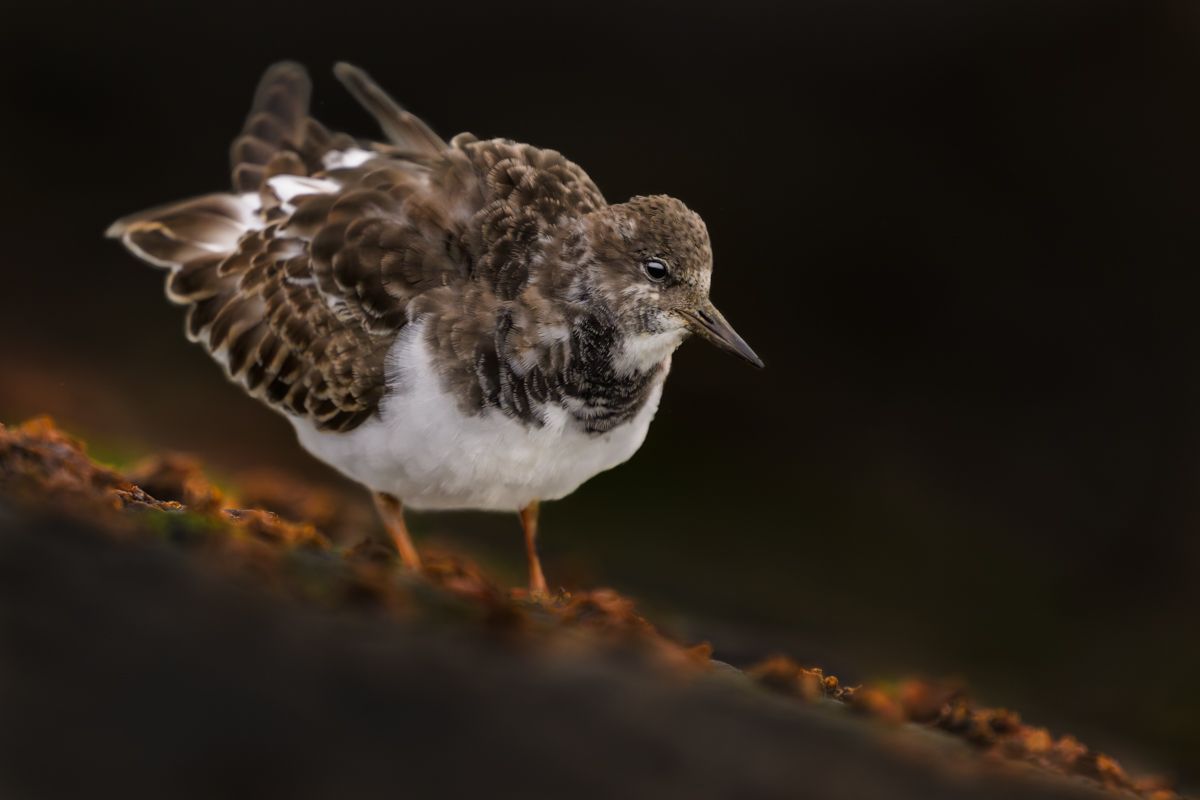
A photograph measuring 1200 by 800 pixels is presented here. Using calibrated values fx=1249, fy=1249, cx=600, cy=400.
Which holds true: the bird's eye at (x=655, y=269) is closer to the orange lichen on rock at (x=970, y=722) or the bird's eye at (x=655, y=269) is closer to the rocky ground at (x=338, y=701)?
the orange lichen on rock at (x=970, y=722)

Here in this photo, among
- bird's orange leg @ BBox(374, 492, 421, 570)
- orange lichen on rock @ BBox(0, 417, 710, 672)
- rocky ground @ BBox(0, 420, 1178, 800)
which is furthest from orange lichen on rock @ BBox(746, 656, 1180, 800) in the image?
bird's orange leg @ BBox(374, 492, 421, 570)

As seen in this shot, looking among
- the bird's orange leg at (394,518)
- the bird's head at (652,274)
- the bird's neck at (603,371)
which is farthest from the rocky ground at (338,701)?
the bird's orange leg at (394,518)

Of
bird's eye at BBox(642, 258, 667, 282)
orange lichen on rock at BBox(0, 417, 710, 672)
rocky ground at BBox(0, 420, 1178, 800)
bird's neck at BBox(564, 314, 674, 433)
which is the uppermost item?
bird's eye at BBox(642, 258, 667, 282)

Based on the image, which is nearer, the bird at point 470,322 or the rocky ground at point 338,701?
the rocky ground at point 338,701

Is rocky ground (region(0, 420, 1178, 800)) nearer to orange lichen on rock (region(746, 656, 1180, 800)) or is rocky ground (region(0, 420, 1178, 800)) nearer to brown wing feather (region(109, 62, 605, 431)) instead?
orange lichen on rock (region(746, 656, 1180, 800))

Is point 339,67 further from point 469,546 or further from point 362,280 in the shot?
point 469,546

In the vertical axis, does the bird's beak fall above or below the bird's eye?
below

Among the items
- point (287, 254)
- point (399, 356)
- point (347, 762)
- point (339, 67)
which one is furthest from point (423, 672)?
point (339, 67)

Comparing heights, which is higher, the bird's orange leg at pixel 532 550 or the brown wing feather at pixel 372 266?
the brown wing feather at pixel 372 266
